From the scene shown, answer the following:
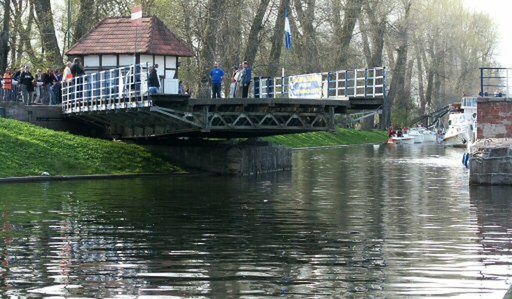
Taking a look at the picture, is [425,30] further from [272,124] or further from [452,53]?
[272,124]

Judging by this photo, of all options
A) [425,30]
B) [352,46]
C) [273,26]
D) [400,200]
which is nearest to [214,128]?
[400,200]

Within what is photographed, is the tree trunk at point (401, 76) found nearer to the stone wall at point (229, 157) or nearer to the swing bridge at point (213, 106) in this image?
the stone wall at point (229, 157)

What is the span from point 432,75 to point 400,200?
77.1 metres

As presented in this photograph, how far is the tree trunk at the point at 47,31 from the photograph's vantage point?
59.3 metres

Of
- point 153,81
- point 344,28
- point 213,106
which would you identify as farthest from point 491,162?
point 344,28

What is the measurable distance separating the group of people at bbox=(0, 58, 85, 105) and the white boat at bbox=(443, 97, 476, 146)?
1586 inches

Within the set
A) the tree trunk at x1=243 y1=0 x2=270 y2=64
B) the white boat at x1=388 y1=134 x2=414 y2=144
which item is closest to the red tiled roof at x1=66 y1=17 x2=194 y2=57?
the tree trunk at x1=243 y1=0 x2=270 y2=64

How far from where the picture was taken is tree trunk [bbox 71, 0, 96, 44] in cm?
5900

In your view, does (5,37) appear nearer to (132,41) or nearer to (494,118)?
(132,41)

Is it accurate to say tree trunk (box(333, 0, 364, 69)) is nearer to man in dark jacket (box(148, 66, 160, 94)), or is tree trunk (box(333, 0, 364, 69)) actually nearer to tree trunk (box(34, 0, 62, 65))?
tree trunk (box(34, 0, 62, 65))

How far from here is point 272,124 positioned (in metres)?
41.9

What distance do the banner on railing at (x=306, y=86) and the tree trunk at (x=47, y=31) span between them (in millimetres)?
19119

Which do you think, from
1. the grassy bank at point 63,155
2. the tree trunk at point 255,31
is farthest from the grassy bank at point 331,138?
the grassy bank at point 63,155

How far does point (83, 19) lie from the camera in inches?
2331
